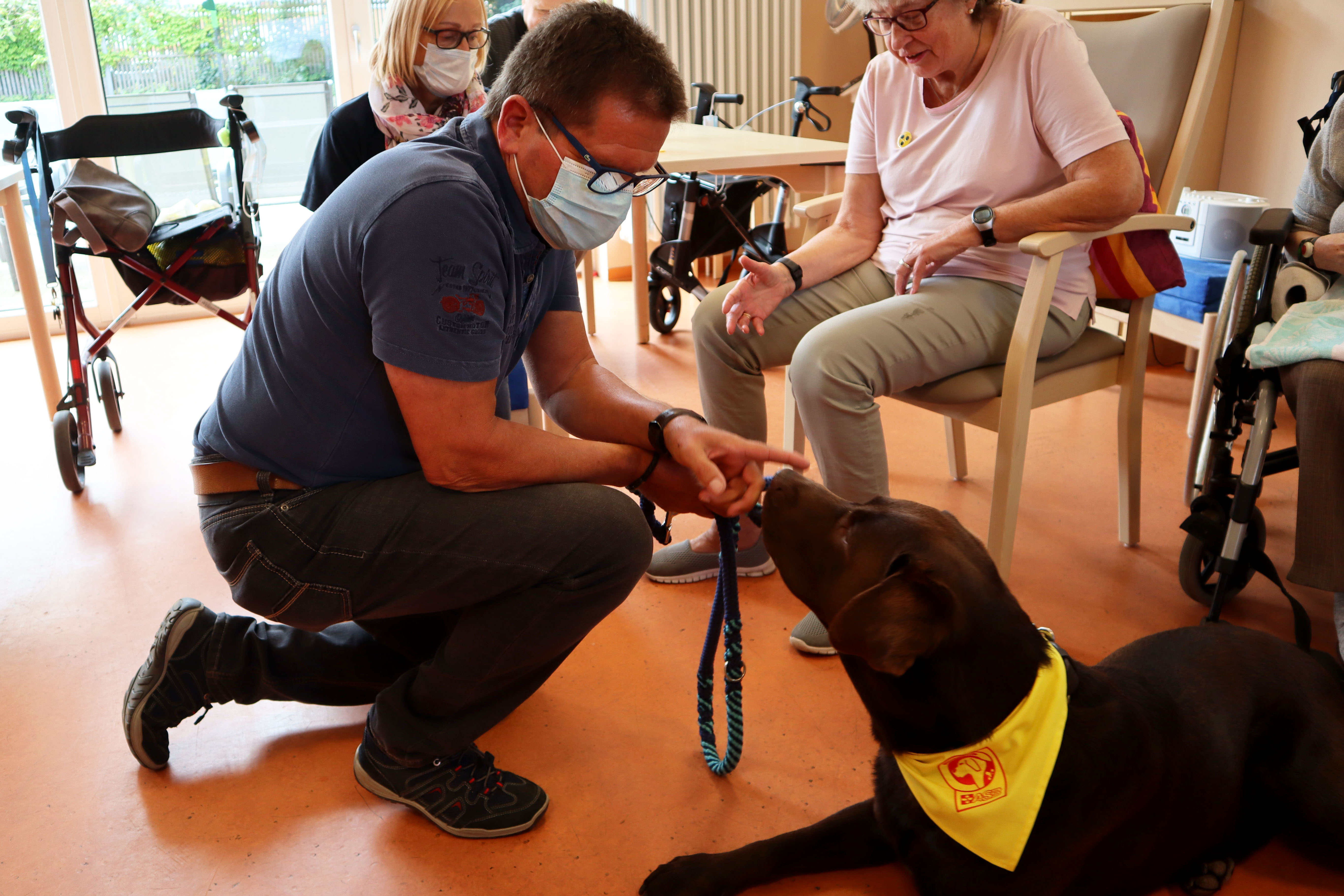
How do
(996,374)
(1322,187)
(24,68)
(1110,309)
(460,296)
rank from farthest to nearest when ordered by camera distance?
1. (24,68)
2. (1110,309)
3. (1322,187)
4. (996,374)
5. (460,296)

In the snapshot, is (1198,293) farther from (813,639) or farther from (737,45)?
(737,45)

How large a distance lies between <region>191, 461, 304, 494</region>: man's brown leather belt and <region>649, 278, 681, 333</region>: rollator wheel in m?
2.68

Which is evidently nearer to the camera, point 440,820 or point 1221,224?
point 440,820

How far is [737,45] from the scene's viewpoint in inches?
198

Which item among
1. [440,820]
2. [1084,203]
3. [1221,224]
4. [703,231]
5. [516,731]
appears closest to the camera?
[440,820]

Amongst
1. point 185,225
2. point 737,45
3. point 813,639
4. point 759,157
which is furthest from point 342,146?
point 737,45

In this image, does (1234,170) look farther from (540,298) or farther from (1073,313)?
(540,298)

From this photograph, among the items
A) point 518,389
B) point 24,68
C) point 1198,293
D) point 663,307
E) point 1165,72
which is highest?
point 24,68

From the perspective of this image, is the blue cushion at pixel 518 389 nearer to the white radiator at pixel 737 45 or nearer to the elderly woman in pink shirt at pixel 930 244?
the elderly woman in pink shirt at pixel 930 244

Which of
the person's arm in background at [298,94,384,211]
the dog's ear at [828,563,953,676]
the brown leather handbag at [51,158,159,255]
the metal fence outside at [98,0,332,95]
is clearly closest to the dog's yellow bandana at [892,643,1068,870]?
the dog's ear at [828,563,953,676]

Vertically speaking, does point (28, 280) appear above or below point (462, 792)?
above

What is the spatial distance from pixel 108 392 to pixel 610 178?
2288 mm

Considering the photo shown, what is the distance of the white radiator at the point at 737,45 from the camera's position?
4883 millimetres

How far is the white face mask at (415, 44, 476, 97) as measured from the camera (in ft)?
8.10
